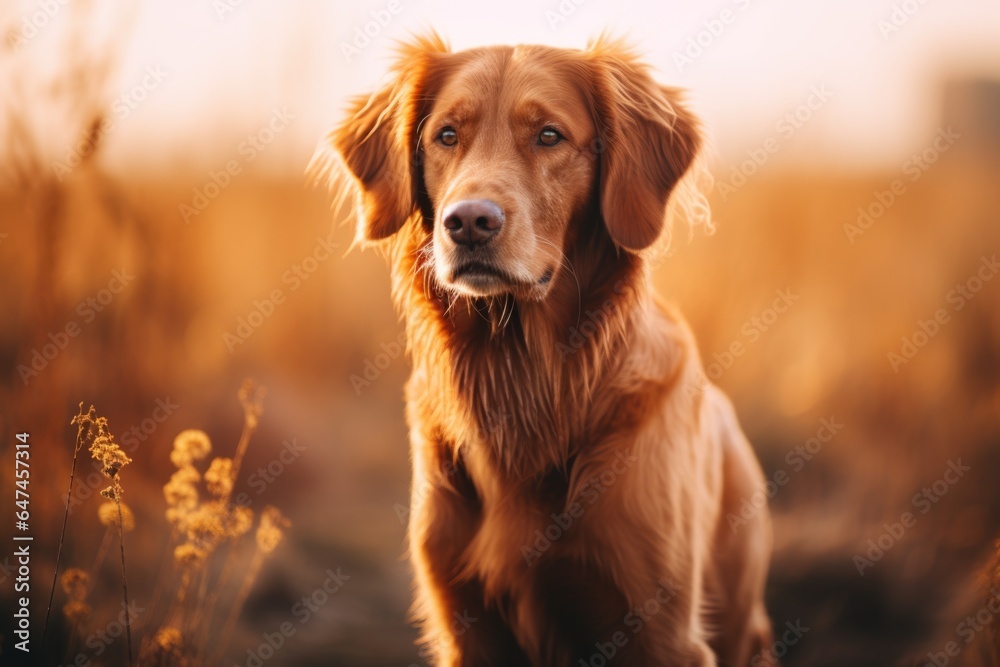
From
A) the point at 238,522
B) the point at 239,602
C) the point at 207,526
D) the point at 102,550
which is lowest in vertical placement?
the point at 239,602

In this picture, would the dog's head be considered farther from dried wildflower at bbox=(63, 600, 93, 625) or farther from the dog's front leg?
dried wildflower at bbox=(63, 600, 93, 625)

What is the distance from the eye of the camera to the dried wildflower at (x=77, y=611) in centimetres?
261

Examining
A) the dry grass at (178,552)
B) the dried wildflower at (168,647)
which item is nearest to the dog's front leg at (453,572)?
the dry grass at (178,552)

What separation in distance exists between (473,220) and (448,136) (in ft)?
1.42

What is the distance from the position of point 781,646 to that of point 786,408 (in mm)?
983

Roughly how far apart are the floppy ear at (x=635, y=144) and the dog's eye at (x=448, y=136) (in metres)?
0.41

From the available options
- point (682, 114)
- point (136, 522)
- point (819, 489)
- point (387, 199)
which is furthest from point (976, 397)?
point (136, 522)

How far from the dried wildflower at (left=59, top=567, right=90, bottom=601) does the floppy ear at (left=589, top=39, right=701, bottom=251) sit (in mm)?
1949

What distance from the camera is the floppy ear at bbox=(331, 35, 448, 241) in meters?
2.47

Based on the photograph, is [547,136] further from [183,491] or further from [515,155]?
[183,491]

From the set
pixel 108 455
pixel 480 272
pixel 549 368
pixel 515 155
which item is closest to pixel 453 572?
pixel 549 368

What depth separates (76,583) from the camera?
2.68 m

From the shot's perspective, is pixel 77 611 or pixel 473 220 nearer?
pixel 473 220

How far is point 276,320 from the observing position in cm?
366
